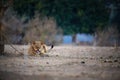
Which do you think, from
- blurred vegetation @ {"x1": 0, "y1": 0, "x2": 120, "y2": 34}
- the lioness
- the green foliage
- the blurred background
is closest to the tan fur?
the lioness

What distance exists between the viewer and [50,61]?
4160 millimetres

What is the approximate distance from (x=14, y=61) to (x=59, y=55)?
0.68 metres

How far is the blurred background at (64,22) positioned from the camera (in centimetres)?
630

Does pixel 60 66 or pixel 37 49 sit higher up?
pixel 37 49

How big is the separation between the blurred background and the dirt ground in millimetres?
1464

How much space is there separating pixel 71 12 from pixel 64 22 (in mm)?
316

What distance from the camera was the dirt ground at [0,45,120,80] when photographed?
340cm

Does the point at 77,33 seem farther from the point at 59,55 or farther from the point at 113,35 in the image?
the point at 59,55

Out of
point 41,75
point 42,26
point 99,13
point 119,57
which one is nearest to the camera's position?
point 41,75

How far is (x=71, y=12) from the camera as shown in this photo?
714 centimetres

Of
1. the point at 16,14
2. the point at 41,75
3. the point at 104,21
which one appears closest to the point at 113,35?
the point at 104,21

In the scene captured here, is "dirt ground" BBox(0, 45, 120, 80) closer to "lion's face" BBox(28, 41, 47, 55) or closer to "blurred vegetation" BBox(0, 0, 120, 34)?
"lion's face" BBox(28, 41, 47, 55)

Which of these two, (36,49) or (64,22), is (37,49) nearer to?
(36,49)

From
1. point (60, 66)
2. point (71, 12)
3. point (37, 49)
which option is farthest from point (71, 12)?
point (60, 66)
